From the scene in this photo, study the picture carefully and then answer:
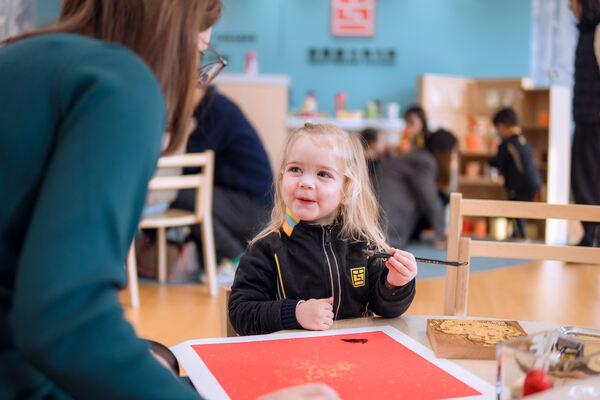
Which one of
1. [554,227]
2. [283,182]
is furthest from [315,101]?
[283,182]

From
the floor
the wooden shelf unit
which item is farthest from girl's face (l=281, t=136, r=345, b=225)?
the wooden shelf unit

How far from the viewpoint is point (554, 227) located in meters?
3.76

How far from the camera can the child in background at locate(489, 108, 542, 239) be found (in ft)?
14.5

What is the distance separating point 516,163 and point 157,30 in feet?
14.1

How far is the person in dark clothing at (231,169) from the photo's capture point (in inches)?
124

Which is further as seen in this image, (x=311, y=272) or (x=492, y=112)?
(x=492, y=112)

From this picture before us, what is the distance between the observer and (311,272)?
1105mm

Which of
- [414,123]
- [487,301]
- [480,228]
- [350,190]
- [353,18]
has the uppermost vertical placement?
[353,18]

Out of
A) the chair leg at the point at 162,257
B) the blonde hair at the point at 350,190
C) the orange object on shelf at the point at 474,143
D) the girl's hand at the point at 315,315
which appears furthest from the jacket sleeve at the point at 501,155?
the girl's hand at the point at 315,315

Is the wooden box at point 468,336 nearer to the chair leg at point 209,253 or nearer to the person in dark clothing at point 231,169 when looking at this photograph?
the chair leg at point 209,253

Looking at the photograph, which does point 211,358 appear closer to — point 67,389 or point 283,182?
point 67,389

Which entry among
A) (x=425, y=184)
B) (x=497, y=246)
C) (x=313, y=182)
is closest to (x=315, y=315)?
(x=313, y=182)

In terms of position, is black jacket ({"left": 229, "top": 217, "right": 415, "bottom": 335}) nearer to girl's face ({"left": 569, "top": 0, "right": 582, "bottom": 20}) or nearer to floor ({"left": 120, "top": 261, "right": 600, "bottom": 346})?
floor ({"left": 120, "top": 261, "right": 600, "bottom": 346})

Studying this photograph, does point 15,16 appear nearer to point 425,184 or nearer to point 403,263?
point 425,184
